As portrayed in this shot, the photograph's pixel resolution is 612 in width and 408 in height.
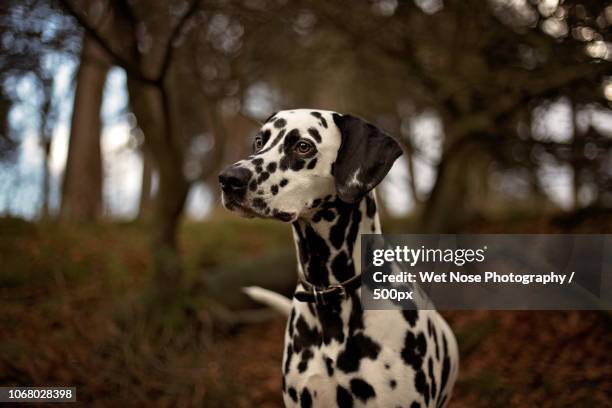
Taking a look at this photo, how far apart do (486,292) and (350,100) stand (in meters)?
5.84

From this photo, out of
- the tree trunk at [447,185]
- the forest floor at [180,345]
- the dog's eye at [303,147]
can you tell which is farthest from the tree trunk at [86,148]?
the dog's eye at [303,147]

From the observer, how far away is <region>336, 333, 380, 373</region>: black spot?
9.15 ft

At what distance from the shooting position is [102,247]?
26.7 ft

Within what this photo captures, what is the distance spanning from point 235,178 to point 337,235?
673mm

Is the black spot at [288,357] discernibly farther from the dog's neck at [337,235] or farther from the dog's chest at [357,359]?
the dog's neck at [337,235]

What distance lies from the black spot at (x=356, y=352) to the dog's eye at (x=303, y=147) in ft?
3.33

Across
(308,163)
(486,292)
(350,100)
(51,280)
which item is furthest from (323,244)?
(350,100)

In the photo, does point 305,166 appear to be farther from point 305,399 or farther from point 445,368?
point 445,368

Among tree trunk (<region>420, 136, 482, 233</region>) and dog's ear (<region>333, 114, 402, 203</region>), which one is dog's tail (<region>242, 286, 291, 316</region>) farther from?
tree trunk (<region>420, 136, 482, 233</region>)

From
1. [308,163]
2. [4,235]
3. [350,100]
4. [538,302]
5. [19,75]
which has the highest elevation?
[350,100]

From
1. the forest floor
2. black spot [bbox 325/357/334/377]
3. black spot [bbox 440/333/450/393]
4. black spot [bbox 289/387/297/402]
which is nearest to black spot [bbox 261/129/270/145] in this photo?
black spot [bbox 325/357/334/377]

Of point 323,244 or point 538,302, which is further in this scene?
point 538,302

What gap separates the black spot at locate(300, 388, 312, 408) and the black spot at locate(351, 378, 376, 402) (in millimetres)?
245

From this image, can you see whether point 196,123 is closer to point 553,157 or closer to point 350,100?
point 350,100
